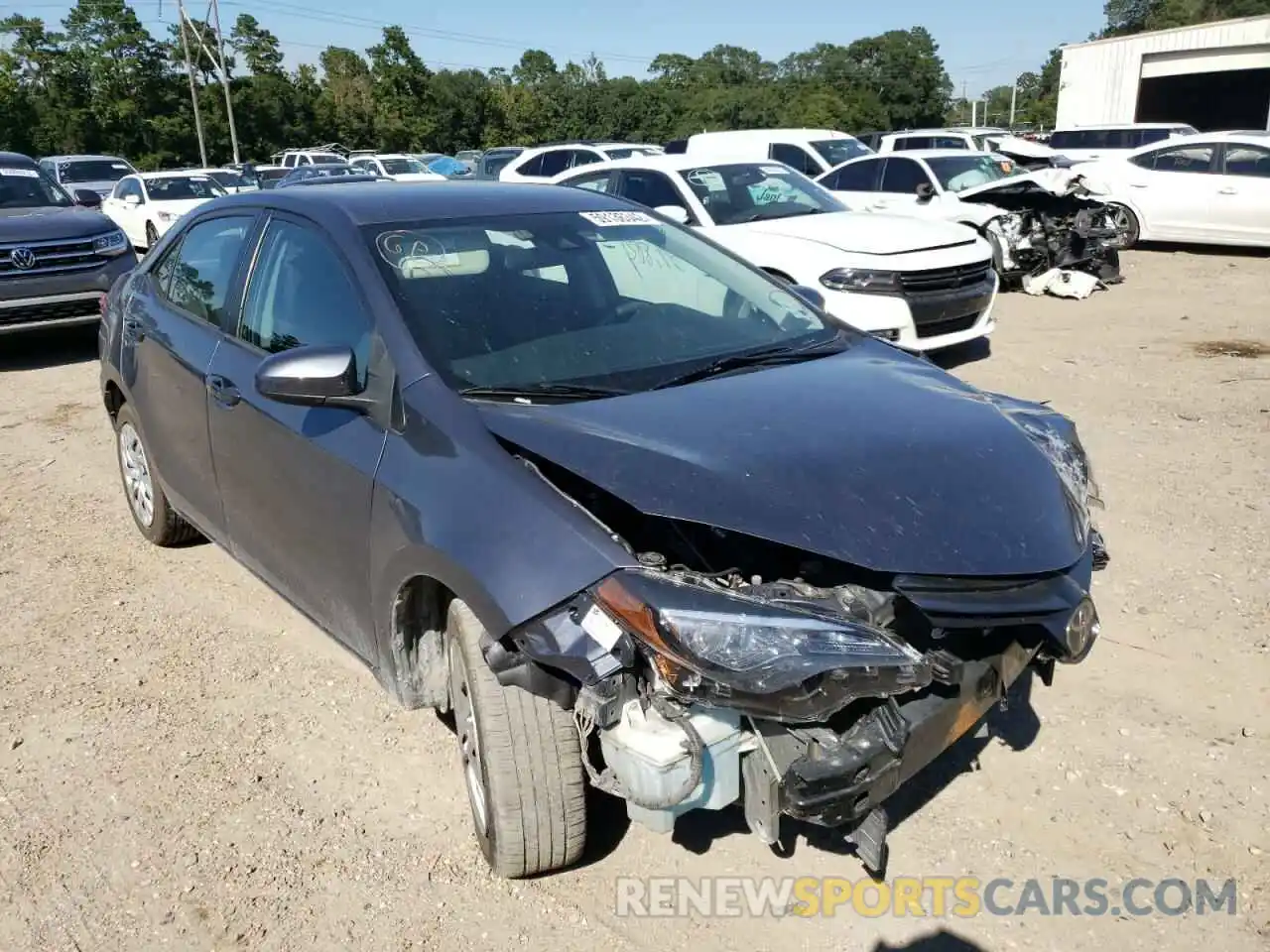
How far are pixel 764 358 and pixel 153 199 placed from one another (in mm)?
16524

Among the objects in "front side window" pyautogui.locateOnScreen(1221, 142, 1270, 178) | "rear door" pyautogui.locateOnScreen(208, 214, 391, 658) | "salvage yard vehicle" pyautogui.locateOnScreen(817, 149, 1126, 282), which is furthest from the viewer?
"front side window" pyautogui.locateOnScreen(1221, 142, 1270, 178)

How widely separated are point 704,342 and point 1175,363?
21.4 feet

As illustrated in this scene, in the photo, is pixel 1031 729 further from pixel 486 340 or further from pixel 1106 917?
pixel 486 340

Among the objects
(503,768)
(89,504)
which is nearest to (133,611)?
(89,504)

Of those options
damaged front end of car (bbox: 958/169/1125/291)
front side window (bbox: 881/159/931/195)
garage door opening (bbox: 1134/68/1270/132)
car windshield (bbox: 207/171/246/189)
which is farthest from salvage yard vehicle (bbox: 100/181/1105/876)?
garage door opening (bbox: 1134/68/1270/132)

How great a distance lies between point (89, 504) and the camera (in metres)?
5.86

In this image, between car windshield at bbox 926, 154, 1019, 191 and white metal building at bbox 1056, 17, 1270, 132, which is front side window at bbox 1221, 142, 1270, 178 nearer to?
car windshield at bbox 926, 154, 1019, 191

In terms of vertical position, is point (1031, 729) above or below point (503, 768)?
below

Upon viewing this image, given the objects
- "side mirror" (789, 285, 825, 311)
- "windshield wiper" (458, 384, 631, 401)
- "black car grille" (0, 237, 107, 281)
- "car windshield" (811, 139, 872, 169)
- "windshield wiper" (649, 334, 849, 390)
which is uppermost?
"car windshield" (811, 139, 872, 169)

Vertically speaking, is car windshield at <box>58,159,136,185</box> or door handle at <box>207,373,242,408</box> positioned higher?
car windshield at <box>58,159,136,185</box>

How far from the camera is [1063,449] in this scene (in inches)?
120

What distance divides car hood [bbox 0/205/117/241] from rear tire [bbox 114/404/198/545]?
527 cm

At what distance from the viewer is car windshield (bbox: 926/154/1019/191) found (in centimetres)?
1310

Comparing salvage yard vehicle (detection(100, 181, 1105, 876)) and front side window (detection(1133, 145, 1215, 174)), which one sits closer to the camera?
salvage yard vehicle (detection(100, 181, 1105, 876))
